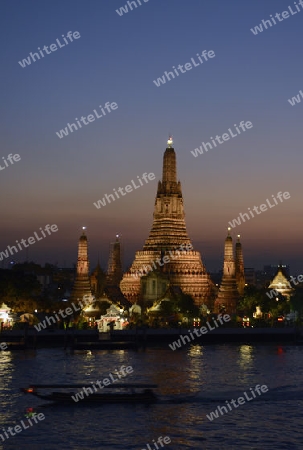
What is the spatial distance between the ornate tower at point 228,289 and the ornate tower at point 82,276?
56.0 feet

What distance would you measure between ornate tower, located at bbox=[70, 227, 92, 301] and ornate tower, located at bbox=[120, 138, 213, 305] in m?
8.46

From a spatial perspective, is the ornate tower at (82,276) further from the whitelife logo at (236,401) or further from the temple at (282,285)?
the whitelife logo at (236,401)

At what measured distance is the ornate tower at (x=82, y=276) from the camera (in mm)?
92312

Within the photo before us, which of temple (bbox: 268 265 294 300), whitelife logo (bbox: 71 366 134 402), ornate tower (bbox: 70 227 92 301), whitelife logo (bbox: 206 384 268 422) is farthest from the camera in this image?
temple (bbox: 268 265 294 300)

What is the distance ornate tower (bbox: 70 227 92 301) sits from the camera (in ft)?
303

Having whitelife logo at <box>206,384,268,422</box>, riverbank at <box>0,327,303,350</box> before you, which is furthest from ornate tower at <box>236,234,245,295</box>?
whitelife logo at <box>206,384,268,422</box>

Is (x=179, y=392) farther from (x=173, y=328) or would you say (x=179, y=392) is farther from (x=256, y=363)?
(x=173, y=328)

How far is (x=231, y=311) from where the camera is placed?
95312mm

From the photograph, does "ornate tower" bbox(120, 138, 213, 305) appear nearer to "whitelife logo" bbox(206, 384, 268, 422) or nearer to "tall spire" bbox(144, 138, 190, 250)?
"tall spire" bbox(144, 138, 190, 250)

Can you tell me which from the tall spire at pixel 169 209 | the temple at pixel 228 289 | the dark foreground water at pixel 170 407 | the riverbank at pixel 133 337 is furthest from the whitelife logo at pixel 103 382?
the tall spire at pixel 169 209

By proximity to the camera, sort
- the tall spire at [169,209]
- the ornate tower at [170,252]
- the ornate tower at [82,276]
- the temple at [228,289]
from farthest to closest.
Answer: the tall spire at [169,209], the ornate tower at [170,252], the temple at [228,289], the ornate tower at [82,276]

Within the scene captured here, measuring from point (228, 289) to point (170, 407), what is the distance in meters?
55.4

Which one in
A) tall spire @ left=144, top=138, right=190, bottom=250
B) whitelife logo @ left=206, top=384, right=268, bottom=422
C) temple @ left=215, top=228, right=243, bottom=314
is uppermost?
tall spire @ left=144, top=138, right=190, bottom=250

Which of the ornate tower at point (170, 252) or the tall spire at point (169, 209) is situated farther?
the tall spire at point (169, 209)
